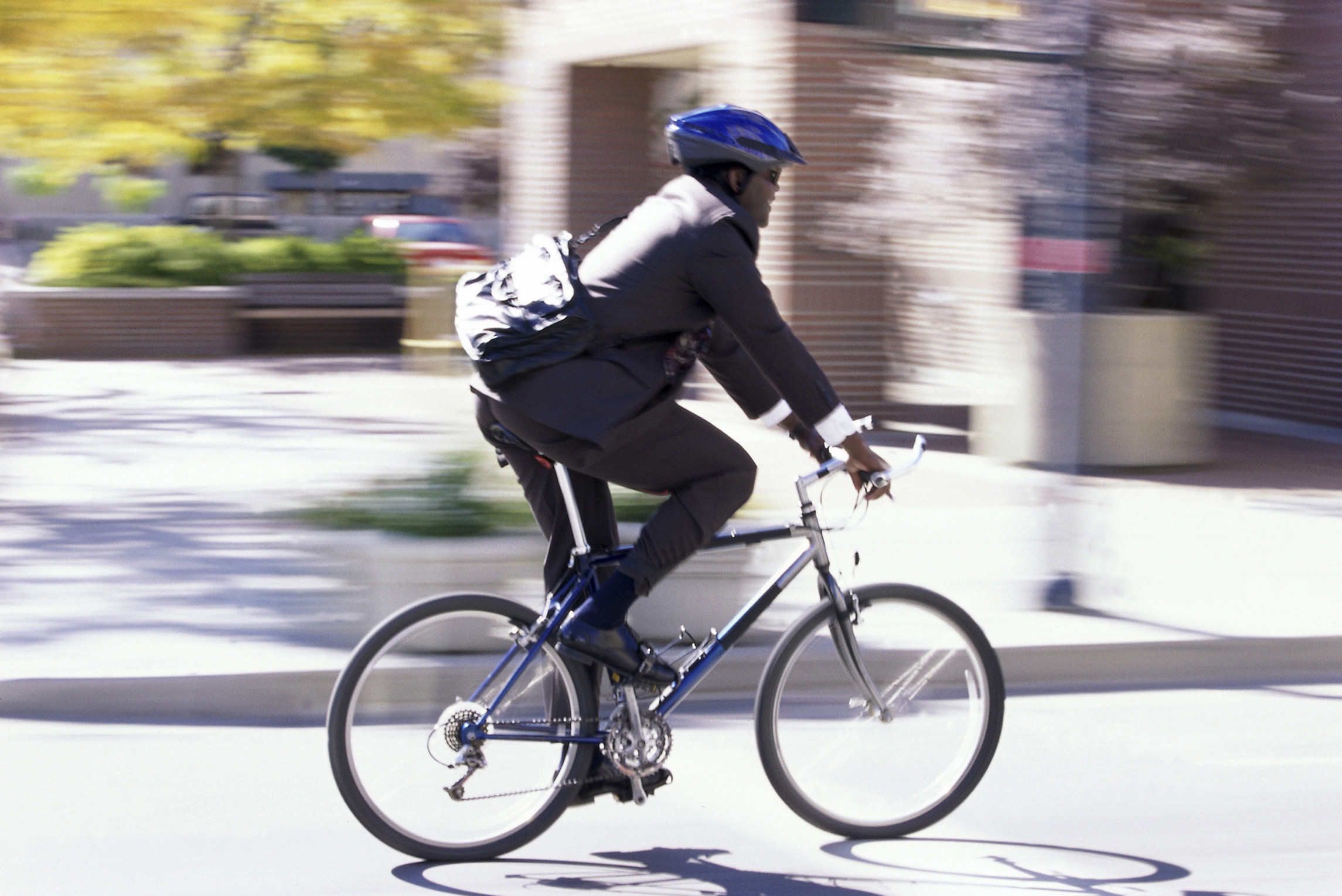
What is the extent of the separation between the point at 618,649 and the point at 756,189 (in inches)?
46.5

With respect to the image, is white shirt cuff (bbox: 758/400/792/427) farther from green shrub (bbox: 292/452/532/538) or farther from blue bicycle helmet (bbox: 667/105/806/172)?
green shrub (bbox: 292/452/532/538)

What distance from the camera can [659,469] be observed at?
399 centimetres

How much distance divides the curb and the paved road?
125 millimetres

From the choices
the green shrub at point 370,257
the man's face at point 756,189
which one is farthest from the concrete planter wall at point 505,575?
the green shrub at point 370,257

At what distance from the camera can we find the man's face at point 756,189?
3920 mm

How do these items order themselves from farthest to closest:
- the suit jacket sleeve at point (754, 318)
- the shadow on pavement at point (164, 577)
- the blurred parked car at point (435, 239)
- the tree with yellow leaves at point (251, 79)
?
the blurred parked car at point (435, 239) < the tree with yellow leaves at point (251, 79) < the shadow on pavement at point (164, 577) < the suit jacket sleeve at point (754, 318)

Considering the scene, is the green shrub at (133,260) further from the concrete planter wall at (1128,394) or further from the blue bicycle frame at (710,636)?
the blue bicycle frame at (710,636)

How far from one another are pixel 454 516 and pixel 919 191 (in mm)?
5734

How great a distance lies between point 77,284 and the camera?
54.9ft

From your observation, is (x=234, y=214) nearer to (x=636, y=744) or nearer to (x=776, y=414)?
(x=776, y=414)

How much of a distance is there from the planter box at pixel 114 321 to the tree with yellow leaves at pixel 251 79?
5691 millimetres

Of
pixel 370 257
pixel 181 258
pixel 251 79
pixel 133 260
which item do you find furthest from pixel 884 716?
pixel 370 257

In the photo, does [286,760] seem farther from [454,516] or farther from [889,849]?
[889,849]

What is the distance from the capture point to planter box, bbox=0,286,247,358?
1634 cm
